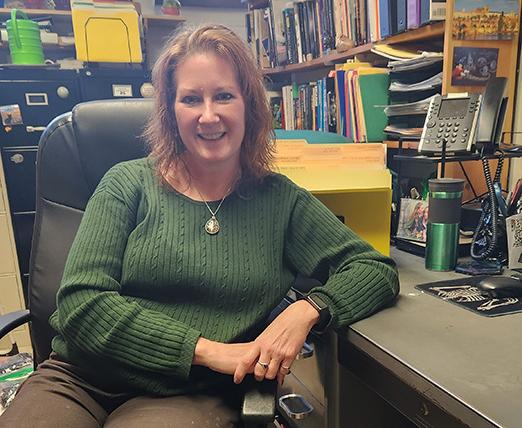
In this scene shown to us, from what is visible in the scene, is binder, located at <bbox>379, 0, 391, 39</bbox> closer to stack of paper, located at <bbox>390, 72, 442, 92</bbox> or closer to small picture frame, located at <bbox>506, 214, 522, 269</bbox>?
stack of paper, located at <bbox>390, 72, 442, 92</bbox>

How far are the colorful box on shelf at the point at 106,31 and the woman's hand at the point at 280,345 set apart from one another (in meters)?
1.87

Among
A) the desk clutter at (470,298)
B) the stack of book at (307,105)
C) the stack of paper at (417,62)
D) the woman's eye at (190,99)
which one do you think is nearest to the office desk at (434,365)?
the desk clutter at (470,298)

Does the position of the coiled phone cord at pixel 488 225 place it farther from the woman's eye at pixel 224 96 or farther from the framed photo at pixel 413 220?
the woman's eye at pixel 224 96

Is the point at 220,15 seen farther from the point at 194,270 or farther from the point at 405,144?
the point at 194,270

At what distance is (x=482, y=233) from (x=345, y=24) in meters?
0.99

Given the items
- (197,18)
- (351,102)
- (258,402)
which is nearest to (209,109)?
(258,402)

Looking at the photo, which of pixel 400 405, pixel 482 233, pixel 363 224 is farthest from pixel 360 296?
pixel 482 233

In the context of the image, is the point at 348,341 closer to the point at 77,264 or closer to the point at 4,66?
the point at 77,264

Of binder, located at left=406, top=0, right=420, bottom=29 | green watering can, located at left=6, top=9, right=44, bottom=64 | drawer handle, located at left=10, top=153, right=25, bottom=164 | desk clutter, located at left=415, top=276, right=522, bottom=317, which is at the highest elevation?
green watering can, located at left=6, top=9, right=44, bottom=64

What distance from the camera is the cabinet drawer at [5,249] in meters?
2.23

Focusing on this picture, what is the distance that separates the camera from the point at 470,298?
3.17 ft

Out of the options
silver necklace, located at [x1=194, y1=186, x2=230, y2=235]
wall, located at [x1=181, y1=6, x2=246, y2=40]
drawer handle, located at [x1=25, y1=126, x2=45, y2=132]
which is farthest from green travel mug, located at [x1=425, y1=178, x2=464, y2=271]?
wall, located at [x1=181, y1=6, x2=246, y2=40]

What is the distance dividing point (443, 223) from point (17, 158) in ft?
6.44

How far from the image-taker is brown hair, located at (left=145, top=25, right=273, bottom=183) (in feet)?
3.38
